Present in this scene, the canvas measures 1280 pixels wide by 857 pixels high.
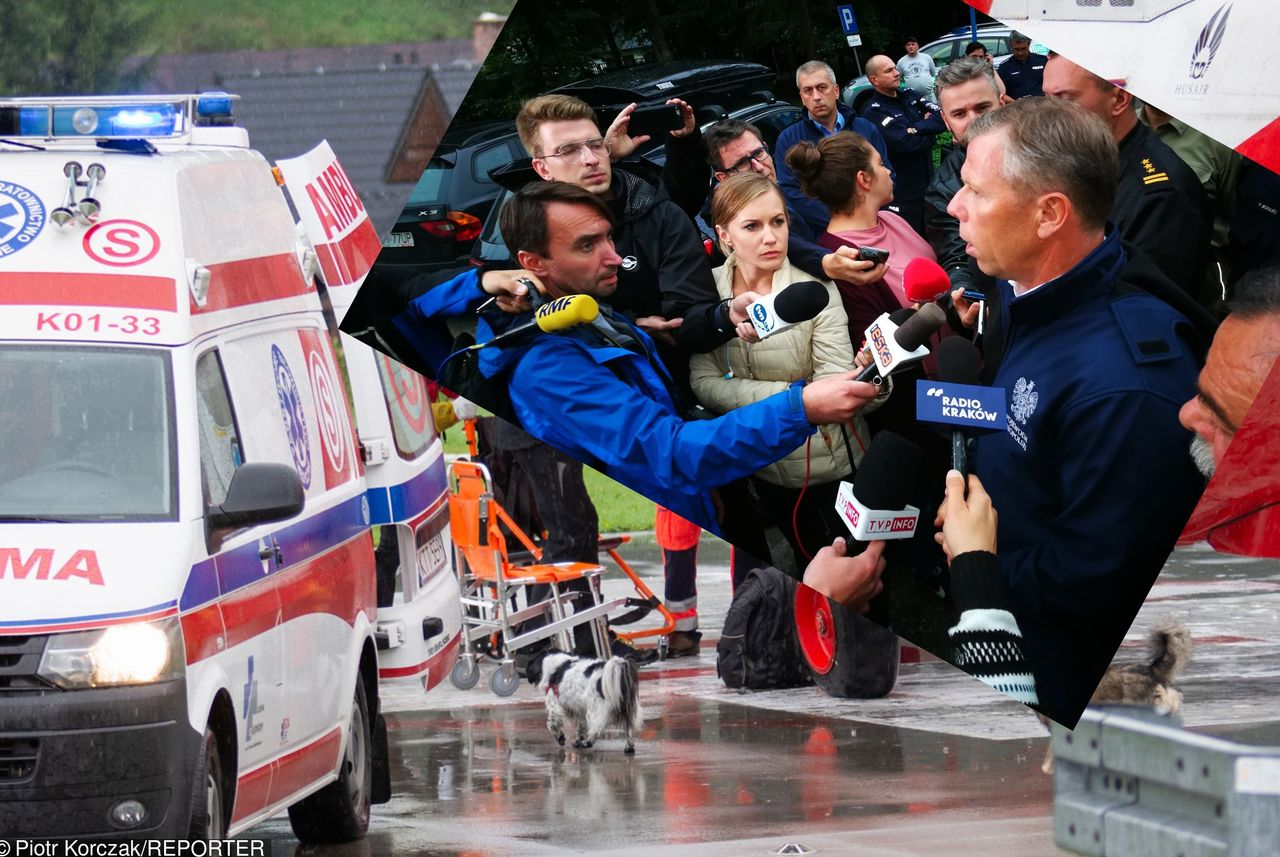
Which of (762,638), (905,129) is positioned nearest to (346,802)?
(762,638)

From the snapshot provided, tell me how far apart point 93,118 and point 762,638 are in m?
3.93

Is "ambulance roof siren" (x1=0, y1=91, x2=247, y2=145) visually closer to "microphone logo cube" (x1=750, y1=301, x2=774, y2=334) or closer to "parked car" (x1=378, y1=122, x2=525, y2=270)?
"parked car" (x1=378, y1=122, x2=525, y2=270)

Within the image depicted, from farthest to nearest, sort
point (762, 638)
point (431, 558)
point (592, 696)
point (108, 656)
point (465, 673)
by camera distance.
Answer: point (465, 673) < point (762, 638) < point (592, 696) < point (431, 558) < point (108, 656)

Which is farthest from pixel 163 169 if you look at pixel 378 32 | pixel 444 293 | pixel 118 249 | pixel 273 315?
pixel 378 32

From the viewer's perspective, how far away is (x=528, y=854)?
669 centimetres

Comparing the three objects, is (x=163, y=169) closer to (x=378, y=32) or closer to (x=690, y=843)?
(x=690, y=843)

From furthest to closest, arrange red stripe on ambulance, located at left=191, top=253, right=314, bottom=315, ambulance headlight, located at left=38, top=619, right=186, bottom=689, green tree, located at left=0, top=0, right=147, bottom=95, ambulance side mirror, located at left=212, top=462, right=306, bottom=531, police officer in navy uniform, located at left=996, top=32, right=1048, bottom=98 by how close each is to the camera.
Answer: green tree, located at left=0, top=0, right=147, bottom=95 → red stripe on ambulance, located at left=191, top=253, right=314, bottom=315 → ambulance side mirror, located at left=212, top=462, right=306, bottom=531 → ambulance headlight, located at left=38, top=619, right=186, bottom=689 → police officer in navy uniform, located at left=996, top=32, right=1048, bottom=98

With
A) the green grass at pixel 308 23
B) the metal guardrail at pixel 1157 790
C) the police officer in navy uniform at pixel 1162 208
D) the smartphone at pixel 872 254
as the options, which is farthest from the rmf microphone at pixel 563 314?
the green grass at pixel 308 23

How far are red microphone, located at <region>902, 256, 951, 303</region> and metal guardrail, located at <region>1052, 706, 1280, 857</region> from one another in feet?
3.20

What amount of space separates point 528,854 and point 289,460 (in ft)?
4.92

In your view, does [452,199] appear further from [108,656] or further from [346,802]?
[346,802]

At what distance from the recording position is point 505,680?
382 inches

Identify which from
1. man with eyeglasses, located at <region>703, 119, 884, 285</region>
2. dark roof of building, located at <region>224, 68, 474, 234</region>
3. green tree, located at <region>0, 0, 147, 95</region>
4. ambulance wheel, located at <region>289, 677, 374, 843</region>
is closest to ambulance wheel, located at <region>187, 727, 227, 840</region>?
ambulance wheel, located at <region>289, 677, 374, 843</region>

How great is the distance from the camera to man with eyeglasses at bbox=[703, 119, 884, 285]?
13.1 ft
